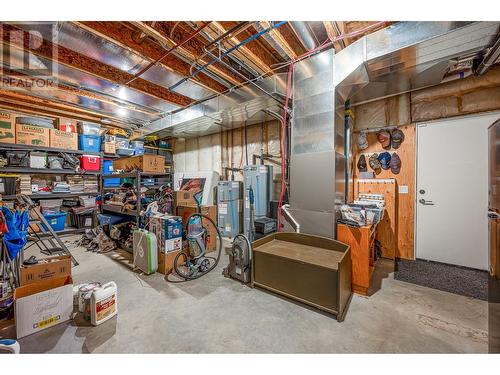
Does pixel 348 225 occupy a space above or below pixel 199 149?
below

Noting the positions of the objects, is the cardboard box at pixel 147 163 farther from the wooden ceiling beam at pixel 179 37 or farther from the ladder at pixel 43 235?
the wooden ceiling beam at pixel 179 37

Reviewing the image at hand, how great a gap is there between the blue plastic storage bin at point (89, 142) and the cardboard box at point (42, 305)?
460cm

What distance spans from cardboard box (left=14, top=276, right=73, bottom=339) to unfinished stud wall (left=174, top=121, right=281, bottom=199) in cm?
366

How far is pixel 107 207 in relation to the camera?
13.5 feet

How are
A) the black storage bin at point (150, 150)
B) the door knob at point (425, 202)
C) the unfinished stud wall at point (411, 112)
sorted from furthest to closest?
the black storage bin at point (150, 150)
the door knob at point (425, 202)
the unfinished stud wall at point (411, 112)

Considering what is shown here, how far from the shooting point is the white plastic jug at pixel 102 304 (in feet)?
5.96

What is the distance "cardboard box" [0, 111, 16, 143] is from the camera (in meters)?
4.13

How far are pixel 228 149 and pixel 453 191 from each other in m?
4.54

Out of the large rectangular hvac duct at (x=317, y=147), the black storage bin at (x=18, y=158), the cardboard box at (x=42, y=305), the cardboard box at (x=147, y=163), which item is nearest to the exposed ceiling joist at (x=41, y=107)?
the black storage bin at (x=18, y=158)
